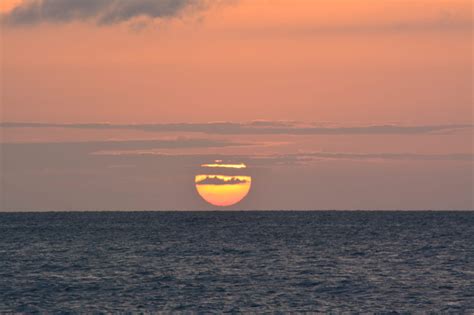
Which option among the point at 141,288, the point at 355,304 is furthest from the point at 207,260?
the point at 355,304

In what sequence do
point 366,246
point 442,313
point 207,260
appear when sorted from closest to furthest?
point 442,313 → point 207,260 → point 366,246

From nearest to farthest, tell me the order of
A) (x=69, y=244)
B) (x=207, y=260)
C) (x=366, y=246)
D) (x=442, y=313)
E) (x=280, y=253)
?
(x=442, y=313) < (x=207, y=260) < (x=280, y=253) < (x=366, y=246) < (x=69, y=244)

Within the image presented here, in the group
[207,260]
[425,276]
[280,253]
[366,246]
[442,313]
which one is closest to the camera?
[442,313]

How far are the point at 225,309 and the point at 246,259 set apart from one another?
34.5 metres

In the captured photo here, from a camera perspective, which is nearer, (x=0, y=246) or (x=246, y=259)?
(x=246, y=259)

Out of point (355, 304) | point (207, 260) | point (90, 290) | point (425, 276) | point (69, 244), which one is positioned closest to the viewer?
point (355, 304)

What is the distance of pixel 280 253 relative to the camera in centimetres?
9694

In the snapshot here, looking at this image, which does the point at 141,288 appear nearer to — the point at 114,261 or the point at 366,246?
the point at 114,261

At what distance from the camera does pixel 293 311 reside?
5394 centimetres

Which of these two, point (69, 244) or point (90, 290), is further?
point (69, 244)

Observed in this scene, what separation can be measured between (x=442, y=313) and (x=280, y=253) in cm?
4446

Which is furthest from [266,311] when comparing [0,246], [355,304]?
[0,246]

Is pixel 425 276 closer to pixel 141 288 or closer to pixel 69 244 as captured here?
pixel 141 288

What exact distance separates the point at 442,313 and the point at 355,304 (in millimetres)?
5973
